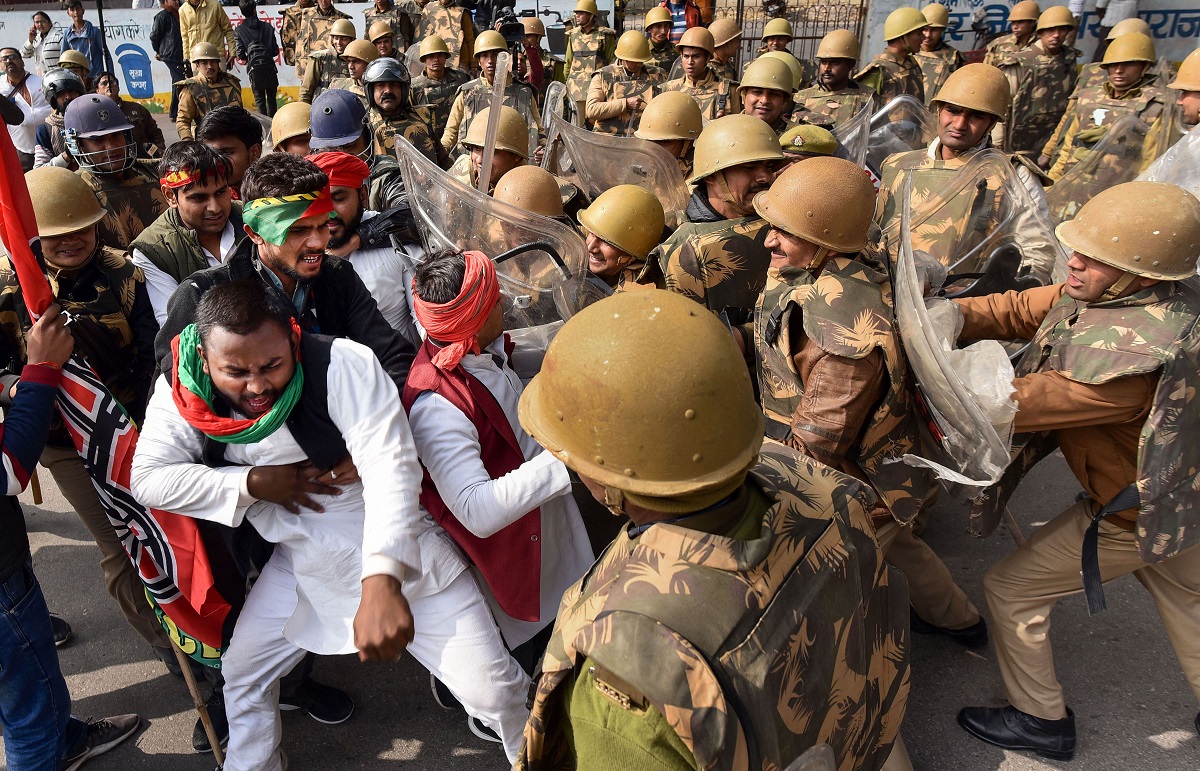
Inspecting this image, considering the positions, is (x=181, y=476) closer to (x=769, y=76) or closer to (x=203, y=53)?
(x=769, y=76)

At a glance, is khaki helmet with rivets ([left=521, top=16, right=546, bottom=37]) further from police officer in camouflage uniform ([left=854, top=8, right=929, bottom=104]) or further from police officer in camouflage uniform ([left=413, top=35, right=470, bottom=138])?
police officer in camouflage uniform ([left=854, top=8, right=929, bottom=104])

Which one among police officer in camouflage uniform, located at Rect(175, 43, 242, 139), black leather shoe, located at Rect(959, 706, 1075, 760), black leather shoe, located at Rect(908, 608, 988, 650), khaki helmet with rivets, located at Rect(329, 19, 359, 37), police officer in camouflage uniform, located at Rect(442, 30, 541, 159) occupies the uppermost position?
khaki helmet with rivets, located at Rect(329, 19, 359, 37)

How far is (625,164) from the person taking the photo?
15.6 ft

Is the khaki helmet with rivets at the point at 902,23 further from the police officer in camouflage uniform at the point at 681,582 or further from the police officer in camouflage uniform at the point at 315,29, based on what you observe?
the police officer in camouflage uniform at the point at 681,582

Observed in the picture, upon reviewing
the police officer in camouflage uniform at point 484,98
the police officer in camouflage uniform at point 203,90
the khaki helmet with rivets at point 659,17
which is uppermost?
the khaki helmet with rivets at point 659,17

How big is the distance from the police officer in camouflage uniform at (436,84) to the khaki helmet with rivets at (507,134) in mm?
3103

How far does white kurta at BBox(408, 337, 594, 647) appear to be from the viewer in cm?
236

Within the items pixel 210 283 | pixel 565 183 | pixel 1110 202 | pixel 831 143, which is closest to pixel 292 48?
pixel 565 183

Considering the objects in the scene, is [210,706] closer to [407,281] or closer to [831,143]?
[407,281]

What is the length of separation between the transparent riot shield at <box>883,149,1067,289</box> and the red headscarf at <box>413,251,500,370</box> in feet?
5.89

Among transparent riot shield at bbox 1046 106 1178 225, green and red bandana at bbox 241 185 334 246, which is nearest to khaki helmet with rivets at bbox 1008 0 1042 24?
transparent riot shield at bbox 1046 106 1178 225

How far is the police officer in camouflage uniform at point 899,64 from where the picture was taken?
7578mm

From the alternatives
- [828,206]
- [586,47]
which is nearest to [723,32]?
[586,47]

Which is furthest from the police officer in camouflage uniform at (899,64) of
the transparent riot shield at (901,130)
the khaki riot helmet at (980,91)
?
the khaki riot helmet at (980,91)
